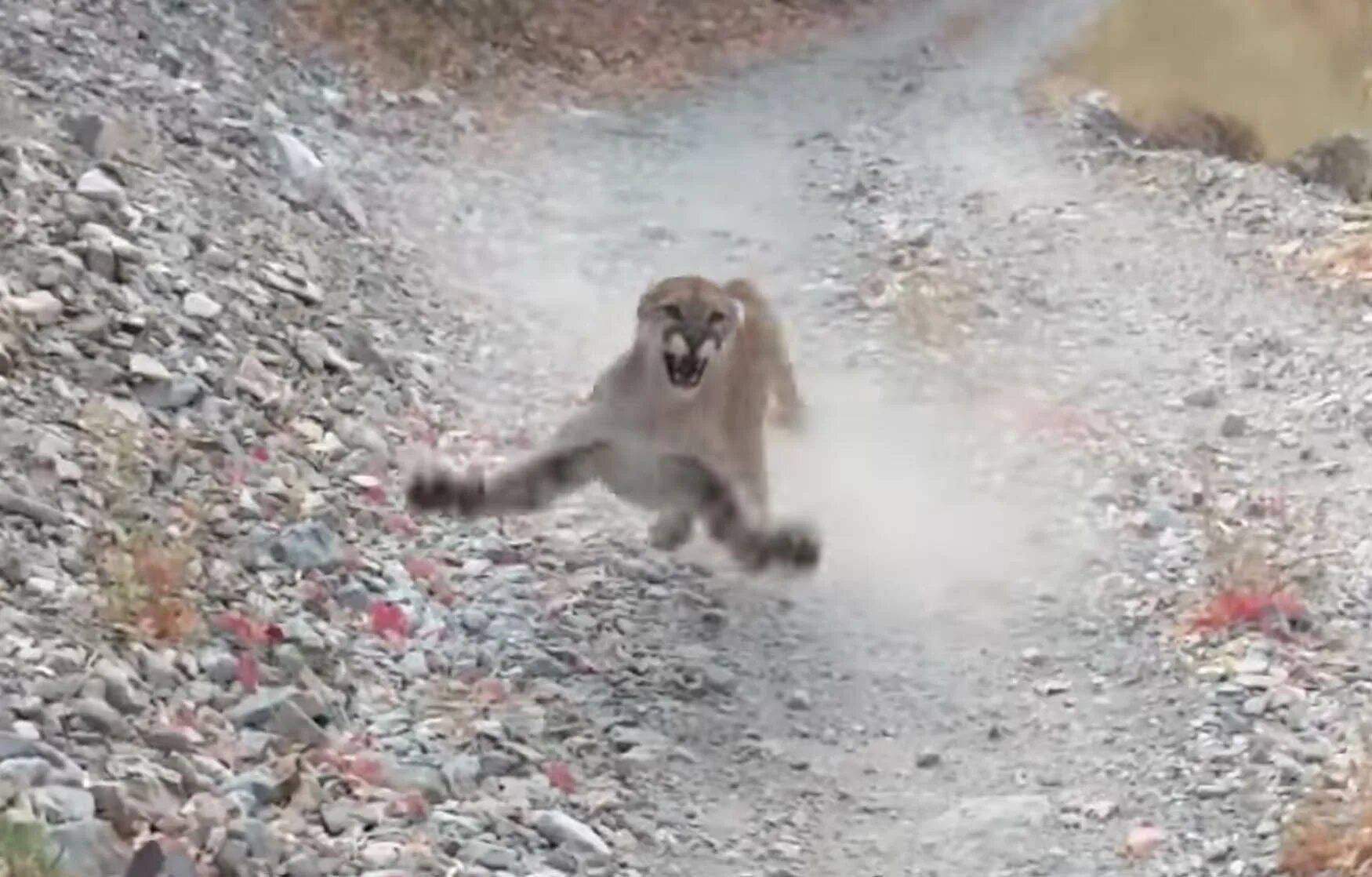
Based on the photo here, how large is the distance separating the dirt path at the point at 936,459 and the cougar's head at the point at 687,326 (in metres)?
0.81

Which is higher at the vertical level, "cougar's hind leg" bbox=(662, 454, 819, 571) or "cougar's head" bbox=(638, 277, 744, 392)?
"cougar's head" bbox=(638, 277, 744, 392)

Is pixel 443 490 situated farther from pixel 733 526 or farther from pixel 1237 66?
pixel 1237 66

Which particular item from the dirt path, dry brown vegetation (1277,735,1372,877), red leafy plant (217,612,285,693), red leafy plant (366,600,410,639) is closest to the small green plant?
red leafy plant (217,612,285,693)

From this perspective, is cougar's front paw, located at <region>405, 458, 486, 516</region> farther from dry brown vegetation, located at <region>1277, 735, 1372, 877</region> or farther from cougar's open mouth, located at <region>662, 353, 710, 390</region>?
dry brown vegetation, located at <region>1277, 735, 1372, 877</region>

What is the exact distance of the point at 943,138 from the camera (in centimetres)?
1734

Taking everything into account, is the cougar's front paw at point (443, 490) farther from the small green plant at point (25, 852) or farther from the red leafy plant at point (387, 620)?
the small green plant at point (25, 852)

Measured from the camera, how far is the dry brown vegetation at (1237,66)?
18.5m

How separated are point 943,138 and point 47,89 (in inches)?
325

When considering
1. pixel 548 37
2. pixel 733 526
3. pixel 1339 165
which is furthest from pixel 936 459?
pixel 548 37

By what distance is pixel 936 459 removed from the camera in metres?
10.3

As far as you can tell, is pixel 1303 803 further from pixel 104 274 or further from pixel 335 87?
pixel 335 87

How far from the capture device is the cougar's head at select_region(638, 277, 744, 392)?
806 centimetres

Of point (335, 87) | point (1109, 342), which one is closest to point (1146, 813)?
point (1109, 342)

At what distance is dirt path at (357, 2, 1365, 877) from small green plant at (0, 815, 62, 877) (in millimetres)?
2111
